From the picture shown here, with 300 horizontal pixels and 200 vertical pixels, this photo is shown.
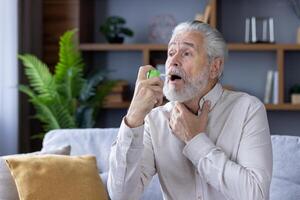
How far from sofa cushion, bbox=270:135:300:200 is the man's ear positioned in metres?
0.68

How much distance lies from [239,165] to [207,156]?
0.31ft

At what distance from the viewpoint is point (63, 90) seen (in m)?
4.03

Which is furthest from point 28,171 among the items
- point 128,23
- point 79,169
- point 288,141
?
point 128,23

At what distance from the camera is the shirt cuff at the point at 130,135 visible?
179 cm

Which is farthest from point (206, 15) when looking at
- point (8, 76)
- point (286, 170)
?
point (286, 170)

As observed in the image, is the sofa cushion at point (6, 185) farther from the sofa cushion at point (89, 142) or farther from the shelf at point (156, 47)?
the shelf at point (156, 47)

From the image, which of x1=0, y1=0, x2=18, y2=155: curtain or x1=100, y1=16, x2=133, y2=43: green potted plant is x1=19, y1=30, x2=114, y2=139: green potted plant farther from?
x1=100, y1=16, x2=133, y2=43: green potted plant

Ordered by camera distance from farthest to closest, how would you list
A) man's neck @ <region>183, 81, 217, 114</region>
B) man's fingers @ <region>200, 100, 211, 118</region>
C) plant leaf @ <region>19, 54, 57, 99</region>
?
1. plant leaf @ <region>19, 54, 57, 99</region>
2. man's neck @ <region>183, 81, 217, 114</region>
3. man's fingers @ <region>200, 100, 211, 118</region>

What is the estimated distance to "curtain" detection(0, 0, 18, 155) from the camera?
13.2 ft

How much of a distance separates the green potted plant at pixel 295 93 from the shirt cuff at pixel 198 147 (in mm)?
2620

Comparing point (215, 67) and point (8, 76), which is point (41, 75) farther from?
point (215, 67)

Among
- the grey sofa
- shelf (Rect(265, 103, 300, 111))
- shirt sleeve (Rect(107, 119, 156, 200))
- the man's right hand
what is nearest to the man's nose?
the man's right hand

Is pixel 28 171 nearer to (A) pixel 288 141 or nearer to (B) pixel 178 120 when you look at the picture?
(B) pixel 178 120

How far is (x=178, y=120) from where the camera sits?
1.84 m
